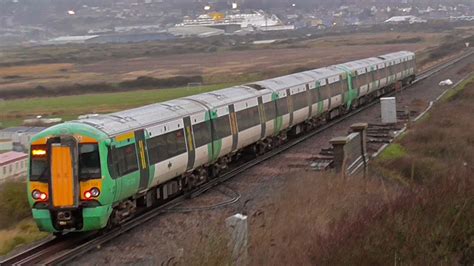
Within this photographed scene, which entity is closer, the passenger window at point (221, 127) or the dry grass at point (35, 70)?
the passenger window at point (221, 127)

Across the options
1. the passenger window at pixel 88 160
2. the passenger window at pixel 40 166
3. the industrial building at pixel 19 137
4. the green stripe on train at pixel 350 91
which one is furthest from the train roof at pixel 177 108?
the industrial building at pixel 19 137

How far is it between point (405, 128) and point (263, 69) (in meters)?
51.9

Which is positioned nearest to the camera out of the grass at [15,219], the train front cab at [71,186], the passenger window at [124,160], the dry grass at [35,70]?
the train front cab at [71,186]

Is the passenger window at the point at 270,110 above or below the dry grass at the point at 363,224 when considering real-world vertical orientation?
below

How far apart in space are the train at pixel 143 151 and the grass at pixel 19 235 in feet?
3.15

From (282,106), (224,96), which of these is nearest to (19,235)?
(224,96)

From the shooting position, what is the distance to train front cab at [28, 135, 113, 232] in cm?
1645

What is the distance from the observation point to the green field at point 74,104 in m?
54.2

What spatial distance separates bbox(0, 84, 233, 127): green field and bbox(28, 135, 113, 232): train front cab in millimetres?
33632

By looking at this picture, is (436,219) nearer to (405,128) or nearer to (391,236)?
(391,236)

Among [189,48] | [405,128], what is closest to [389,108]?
[405,128]

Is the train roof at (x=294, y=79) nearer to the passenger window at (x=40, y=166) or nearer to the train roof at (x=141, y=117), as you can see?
the train roof at (x=141, y=117)

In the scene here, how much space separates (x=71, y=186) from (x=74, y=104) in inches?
1805

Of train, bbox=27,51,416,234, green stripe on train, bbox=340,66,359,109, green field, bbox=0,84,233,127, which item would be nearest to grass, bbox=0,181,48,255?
train, bbox=27,51,416,234
